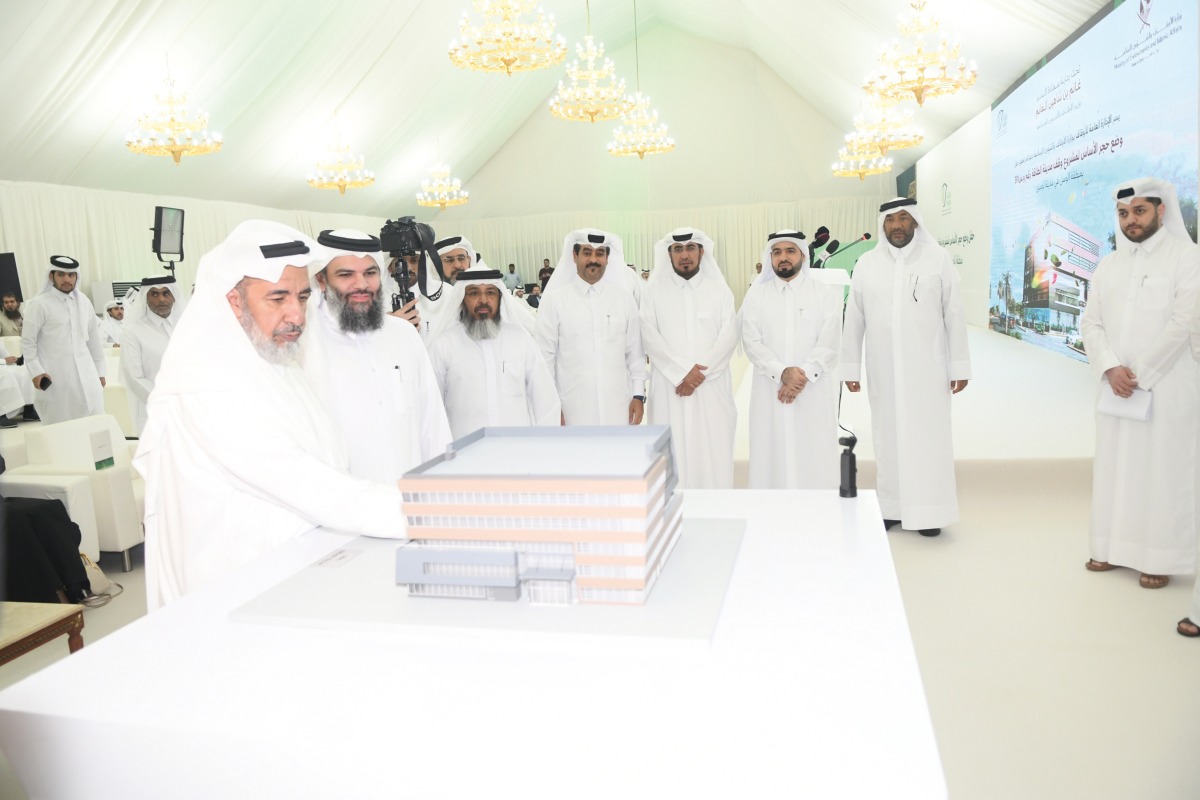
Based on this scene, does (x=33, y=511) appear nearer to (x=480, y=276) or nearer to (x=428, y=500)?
(x=480, y=276)

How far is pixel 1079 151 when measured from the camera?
292 inches

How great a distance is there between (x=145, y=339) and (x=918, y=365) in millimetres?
4989

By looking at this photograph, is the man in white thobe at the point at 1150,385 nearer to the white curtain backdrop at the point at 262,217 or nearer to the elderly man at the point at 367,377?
the elderly man at the point at 367,377

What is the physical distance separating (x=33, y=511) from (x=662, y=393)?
9.34 feet

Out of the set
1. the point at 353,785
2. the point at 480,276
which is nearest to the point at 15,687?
the point at 353,785

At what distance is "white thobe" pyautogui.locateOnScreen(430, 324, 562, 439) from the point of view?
379cm

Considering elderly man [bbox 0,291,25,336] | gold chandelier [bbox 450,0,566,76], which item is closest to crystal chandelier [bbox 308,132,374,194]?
gold chandelier [bbox 450,0,566,76]

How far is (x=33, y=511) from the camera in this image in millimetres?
3654

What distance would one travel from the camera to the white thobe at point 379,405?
Answer: 276 cm

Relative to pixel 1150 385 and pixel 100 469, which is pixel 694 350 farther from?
pixel 100 469

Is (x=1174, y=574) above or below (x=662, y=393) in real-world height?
below

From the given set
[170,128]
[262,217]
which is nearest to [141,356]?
[170,128]

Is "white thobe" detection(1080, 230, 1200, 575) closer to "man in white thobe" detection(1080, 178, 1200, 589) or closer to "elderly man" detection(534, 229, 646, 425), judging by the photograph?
"man in white thobe" detection(1080, 178, 1200, 589)

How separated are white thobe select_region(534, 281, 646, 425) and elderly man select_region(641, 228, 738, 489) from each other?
16 centimetres
